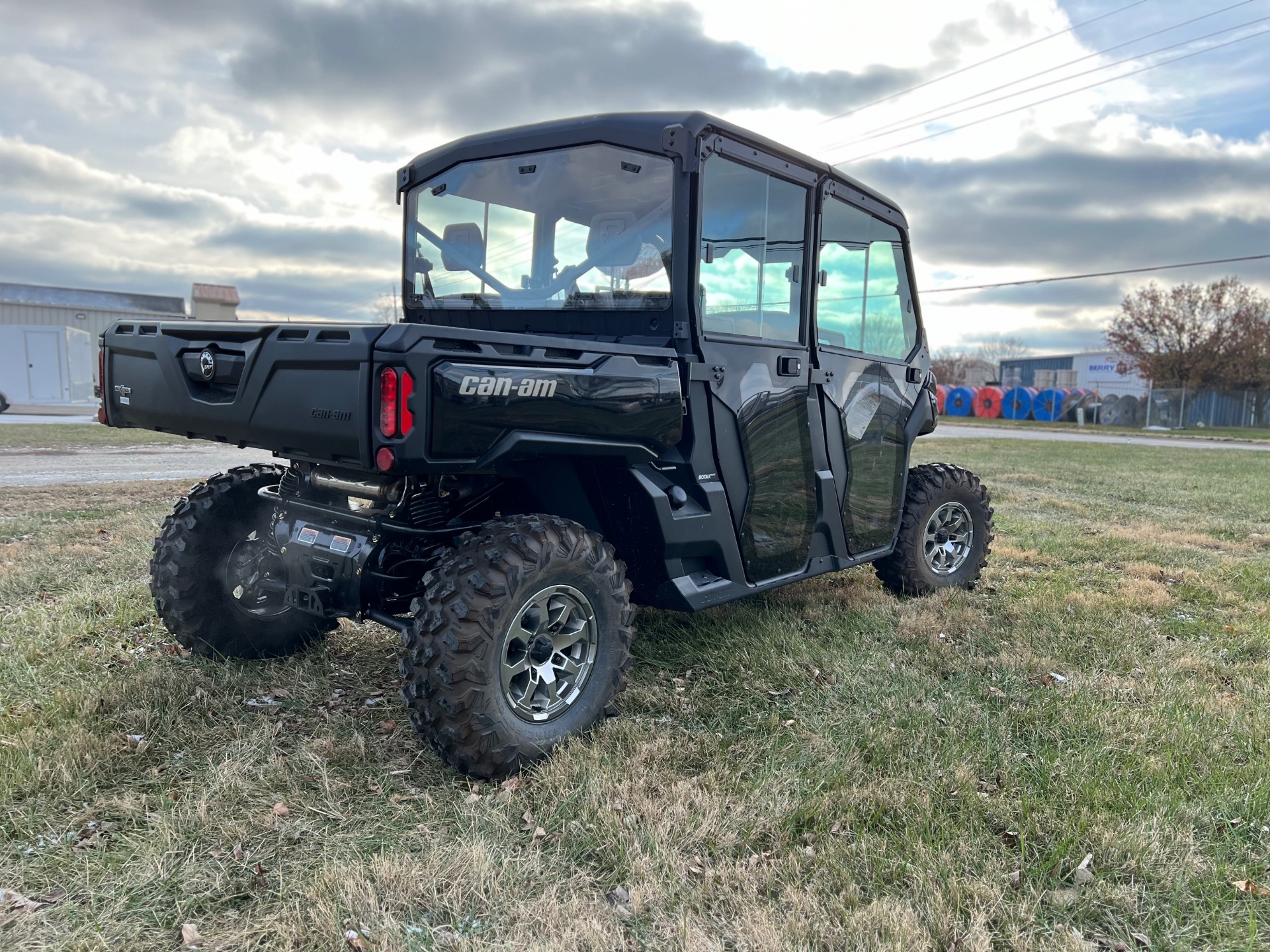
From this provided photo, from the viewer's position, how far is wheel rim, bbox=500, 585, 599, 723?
3.05 meters

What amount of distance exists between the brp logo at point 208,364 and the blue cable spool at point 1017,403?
129ft

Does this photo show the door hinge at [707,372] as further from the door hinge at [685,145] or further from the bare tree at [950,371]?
the bare tree at [950,371]

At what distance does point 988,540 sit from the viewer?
5816 mm

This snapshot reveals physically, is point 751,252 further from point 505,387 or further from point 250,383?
point 250,383

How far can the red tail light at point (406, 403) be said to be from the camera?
8.55ft

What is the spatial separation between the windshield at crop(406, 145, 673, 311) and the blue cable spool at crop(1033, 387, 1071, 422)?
3758cm

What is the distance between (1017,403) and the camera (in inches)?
1505

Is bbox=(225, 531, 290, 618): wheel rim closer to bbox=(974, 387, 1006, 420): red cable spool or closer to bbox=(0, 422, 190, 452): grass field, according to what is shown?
bbox=(0, 422, 190, 452): grass field

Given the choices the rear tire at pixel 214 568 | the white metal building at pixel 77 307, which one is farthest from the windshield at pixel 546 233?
the white metal building at pixel 77 307

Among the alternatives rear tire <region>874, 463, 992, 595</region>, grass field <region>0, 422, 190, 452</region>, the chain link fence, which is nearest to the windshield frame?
rear tire <region>874, 463, 992, 595</region>

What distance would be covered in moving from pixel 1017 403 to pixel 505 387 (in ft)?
129

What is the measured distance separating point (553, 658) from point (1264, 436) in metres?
32.0

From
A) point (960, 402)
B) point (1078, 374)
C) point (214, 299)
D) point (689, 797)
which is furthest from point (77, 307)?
point (1078, 374)

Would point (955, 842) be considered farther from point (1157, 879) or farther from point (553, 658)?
point (553, 658)
